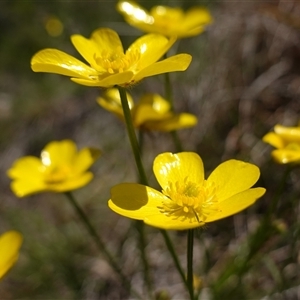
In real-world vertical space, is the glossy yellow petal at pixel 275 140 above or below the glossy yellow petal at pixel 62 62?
below

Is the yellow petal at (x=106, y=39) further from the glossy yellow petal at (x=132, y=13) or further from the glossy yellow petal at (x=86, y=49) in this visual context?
the glossy yellow petal at (x=132, y=13)

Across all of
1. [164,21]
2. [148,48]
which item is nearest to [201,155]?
[164,21]

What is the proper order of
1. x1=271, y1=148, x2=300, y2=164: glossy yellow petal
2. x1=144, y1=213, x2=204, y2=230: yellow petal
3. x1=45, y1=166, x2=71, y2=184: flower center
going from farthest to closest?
1. x1=45, y1=166, x2=71, y2=184: flower center
2. x1=271, y1=148, x2=300, y2=164: glossy yellow petal
3. x1=144, y1=213, x2=204, y2=230: yellow petal

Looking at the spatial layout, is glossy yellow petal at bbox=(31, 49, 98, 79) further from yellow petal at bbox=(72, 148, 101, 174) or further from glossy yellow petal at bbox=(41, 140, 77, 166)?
glossy yellow petal at bbox=(41, 140, 77, 166)

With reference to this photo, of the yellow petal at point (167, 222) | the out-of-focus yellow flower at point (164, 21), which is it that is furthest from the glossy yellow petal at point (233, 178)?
the out-of-focus yellow flower at point (164, 21)

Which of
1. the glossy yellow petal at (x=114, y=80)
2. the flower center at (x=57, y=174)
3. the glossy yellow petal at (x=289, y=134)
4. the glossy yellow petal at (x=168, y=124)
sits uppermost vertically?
the glossy yellow petal at (x=114, y=80)

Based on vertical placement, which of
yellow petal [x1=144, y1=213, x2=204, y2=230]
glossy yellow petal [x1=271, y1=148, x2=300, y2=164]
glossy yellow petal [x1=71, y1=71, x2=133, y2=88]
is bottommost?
glossy yellow petal [x1=271, y1=148, x2=300, y2=164]

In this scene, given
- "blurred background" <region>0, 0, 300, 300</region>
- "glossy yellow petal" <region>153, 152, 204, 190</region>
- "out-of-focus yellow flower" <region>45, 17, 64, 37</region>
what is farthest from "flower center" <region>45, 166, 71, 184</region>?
"out-of-focus yellow flower" <region>45, 17, 64, 37</region>

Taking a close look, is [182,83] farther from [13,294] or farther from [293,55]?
[13,294]
